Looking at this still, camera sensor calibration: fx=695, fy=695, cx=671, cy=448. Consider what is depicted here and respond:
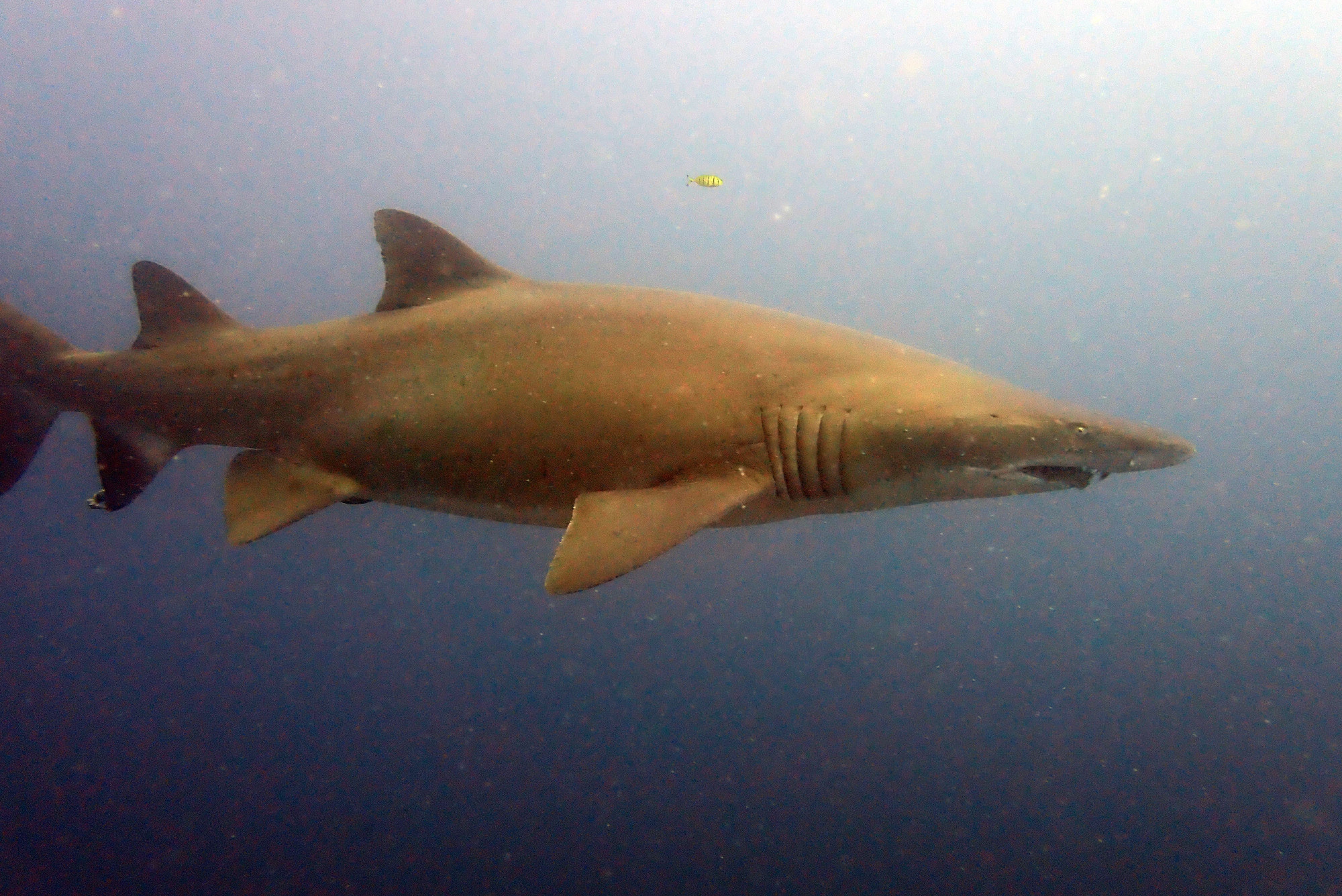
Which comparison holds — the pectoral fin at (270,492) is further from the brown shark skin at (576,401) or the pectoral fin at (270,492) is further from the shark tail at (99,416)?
the shark tail at (99,416)

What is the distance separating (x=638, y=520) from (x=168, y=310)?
350 cm

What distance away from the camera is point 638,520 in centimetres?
266

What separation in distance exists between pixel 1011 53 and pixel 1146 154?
16.1 metres

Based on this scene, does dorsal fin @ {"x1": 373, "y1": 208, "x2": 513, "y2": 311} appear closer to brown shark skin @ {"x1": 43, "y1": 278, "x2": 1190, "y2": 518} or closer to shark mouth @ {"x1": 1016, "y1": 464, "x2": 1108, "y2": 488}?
brown shark skin @ {"x1": 43, "y1": 278, "x2": 1190, "y2": 518}

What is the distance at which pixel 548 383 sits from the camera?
3.31 meters

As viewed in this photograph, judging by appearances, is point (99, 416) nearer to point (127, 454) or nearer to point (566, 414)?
point (127, 454)

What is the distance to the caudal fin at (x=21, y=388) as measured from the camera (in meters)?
4.43

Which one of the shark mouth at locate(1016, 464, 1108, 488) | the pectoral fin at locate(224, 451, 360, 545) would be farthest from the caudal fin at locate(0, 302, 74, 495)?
the shark mouth at locate(1016, 464, 1108, 488)

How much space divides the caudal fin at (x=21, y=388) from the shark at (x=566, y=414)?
0.21 metres

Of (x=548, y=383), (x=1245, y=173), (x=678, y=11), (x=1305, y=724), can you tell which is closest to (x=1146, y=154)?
(x=1245, y=173)

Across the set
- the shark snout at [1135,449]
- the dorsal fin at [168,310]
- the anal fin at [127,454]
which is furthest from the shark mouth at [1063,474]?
the anal fin at [127,454]

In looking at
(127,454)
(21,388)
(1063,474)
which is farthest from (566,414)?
(21,388)

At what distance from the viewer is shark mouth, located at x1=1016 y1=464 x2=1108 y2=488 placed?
9.93 feet

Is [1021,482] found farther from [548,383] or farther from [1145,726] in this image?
[1145,726]
